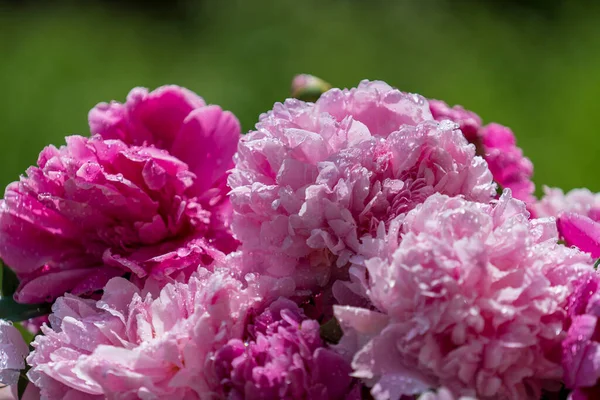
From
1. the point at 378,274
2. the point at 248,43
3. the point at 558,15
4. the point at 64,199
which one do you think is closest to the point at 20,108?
the point at 248,43

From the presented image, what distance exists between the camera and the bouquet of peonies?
0.48 metres

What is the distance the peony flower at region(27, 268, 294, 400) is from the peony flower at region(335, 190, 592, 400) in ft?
0.26

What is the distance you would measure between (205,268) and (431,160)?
163 millimetres

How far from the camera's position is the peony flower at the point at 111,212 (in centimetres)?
63

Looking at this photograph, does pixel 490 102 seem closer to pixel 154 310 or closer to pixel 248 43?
pixel 248 43

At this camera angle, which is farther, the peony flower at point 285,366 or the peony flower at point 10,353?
the peony flower at point 10,353

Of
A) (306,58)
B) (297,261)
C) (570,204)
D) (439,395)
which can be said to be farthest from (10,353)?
(306,58)

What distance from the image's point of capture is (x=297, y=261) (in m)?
0.57

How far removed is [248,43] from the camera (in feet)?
9.85

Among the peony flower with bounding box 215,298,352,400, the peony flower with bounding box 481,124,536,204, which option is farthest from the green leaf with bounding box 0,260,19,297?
the peony flower with bounding box 481,124,536,204

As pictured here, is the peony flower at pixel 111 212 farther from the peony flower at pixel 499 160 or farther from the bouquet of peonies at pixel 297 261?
the peony flower at pixel 499 160

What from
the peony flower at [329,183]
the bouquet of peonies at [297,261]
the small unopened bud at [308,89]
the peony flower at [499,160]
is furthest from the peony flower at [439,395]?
the small unopened bud at [308,89]

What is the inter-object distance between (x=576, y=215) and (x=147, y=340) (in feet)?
0.98

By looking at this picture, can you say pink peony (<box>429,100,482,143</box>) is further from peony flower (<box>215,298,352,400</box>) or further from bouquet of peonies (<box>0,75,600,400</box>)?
peony flower (<box>215,298,352,400</box>)
